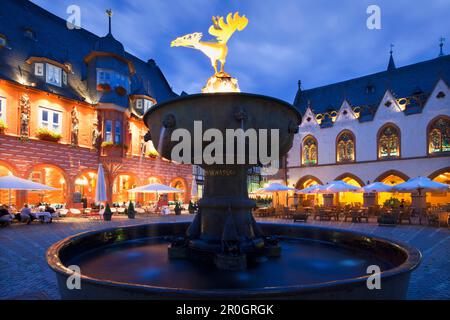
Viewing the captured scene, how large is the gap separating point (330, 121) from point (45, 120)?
26.1 meters

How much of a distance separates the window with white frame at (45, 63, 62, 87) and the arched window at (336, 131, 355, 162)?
25747 millimetres

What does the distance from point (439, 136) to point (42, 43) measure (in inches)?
1314

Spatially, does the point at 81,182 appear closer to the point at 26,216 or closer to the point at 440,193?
the point at 26,216

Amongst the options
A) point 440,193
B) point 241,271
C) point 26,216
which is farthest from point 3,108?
point 440,193

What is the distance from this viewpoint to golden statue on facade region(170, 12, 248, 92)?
5789 millimetres

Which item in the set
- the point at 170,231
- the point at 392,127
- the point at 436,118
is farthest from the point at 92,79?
the point at 436,118

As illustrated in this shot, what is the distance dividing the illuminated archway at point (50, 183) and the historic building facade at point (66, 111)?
0.07 metres

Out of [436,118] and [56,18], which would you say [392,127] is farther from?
[56,18]

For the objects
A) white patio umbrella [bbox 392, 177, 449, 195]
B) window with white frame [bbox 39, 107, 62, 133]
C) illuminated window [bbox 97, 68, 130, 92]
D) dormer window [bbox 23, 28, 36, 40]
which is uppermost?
dormer window [bbox 23, 28, 36, 40]

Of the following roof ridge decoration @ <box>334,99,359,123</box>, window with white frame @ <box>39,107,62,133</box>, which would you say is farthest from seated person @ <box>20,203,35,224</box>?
roof ridge decoration @ <box>334,99,359,123</box>

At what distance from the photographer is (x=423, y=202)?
23875 mm

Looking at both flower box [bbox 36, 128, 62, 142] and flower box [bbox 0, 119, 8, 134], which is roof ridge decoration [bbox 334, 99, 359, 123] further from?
flower box [bbox 0, 119, 8, 134]

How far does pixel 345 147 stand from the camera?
29359mm
